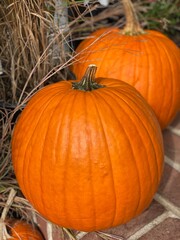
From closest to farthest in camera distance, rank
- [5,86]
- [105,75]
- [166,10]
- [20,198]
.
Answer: [20,198]
[105,75]
[5,86]
[166,10]

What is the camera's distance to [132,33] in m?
1.69

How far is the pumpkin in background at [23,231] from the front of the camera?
1387 mm

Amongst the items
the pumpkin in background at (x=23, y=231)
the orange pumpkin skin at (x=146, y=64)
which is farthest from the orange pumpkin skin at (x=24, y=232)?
the orange pumpkin skin at (x=146, y=64)

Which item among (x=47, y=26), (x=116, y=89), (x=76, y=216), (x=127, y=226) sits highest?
(x=47, y=26)

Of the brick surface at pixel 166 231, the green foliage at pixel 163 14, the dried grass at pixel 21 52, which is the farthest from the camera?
the green foliage at pixel 163 14

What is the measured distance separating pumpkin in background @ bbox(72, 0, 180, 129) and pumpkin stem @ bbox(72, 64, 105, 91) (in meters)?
0.36

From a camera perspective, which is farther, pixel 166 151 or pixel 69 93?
pixel 166 151

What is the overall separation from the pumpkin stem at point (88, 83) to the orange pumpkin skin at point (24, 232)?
57 cm

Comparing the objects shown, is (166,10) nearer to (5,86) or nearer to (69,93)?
(5,86)

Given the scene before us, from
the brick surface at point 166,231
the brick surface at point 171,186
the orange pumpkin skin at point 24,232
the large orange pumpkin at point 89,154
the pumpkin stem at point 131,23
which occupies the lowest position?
the orange pumpkin skin at point 24,232

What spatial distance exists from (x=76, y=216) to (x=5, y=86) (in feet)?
2.55

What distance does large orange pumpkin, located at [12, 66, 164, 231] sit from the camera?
3.67 ft

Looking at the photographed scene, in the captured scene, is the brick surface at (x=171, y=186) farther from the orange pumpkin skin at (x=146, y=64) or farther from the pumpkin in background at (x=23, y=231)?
the pumpkin in background at (x=23, y=231)

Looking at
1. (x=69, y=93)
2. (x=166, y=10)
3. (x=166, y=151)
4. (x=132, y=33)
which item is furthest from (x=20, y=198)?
(x=166, y=10)
